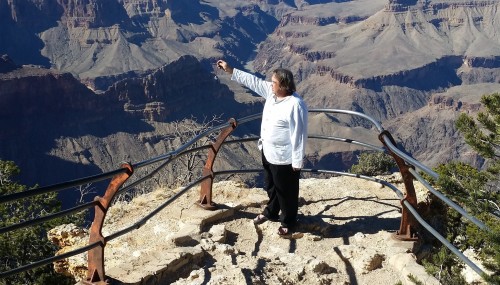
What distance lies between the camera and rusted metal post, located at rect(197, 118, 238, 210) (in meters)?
8.05

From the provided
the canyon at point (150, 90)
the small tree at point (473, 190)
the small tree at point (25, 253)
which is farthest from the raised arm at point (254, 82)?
the canyon at point (150, 90)

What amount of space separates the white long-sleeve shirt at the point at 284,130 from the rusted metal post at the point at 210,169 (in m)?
0.75

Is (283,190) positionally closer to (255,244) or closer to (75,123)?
(255,244)

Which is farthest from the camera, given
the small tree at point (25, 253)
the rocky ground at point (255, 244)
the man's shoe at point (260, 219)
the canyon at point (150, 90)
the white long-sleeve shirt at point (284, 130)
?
the canyon at point (150, 90)

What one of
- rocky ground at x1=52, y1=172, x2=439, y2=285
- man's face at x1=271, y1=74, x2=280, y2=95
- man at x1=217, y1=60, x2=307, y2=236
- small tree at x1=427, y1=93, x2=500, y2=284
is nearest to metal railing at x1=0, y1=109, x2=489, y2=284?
rocky ground at x1=52, y1=172, x2=439, y2=285

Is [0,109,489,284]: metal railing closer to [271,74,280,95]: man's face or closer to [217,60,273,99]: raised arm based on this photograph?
[217,60,273,99]: raised arm

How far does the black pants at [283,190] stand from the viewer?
7.36m

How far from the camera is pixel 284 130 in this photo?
7.07m

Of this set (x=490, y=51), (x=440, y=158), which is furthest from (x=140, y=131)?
(x=490, y=51)

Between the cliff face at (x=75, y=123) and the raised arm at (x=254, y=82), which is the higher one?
the raised arm at (x=254, y=82)

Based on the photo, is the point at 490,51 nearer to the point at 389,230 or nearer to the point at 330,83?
the point at 330,83

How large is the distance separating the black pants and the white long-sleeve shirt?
0.56ft

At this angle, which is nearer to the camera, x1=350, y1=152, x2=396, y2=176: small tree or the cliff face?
x1=350, y1=152, x2=396, y2=176: small tree

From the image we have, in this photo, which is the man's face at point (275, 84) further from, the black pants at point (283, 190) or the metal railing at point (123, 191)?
the metal railing at point (123, 191)
